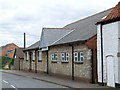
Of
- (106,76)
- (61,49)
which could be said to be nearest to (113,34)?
(106,76)

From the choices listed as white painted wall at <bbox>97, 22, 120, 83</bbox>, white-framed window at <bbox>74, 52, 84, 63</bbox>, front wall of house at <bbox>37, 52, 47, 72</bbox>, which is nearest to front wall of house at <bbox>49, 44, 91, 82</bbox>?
white-framed window at <bbox>74, 52, 84, 63</bbox>

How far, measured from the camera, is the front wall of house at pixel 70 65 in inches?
1021

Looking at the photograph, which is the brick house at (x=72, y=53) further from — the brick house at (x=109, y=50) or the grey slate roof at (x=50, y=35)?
the brick house at (x=109, y=50)

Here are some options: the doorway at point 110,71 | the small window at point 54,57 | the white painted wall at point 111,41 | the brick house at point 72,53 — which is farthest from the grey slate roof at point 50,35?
the doorway at point 110,71

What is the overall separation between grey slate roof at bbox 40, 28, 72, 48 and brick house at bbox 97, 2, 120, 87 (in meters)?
14.6

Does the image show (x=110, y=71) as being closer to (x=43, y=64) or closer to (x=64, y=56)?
(x=64, y=56)

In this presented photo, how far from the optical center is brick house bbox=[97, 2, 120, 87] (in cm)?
2112

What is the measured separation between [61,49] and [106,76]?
429 inches

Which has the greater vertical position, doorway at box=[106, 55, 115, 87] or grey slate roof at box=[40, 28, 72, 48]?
grey slate roof at box=[40, 28, 72, 48]

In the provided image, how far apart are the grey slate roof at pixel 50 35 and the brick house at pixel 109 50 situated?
14.6 m

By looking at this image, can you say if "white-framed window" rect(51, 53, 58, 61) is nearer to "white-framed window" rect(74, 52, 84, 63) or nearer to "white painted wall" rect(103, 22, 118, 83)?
"white-framed window" rect(74, 52, 84, 63)

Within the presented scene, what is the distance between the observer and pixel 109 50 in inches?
874

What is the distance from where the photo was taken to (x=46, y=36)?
3894 cm

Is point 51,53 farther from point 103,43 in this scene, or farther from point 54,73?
point 103,43
